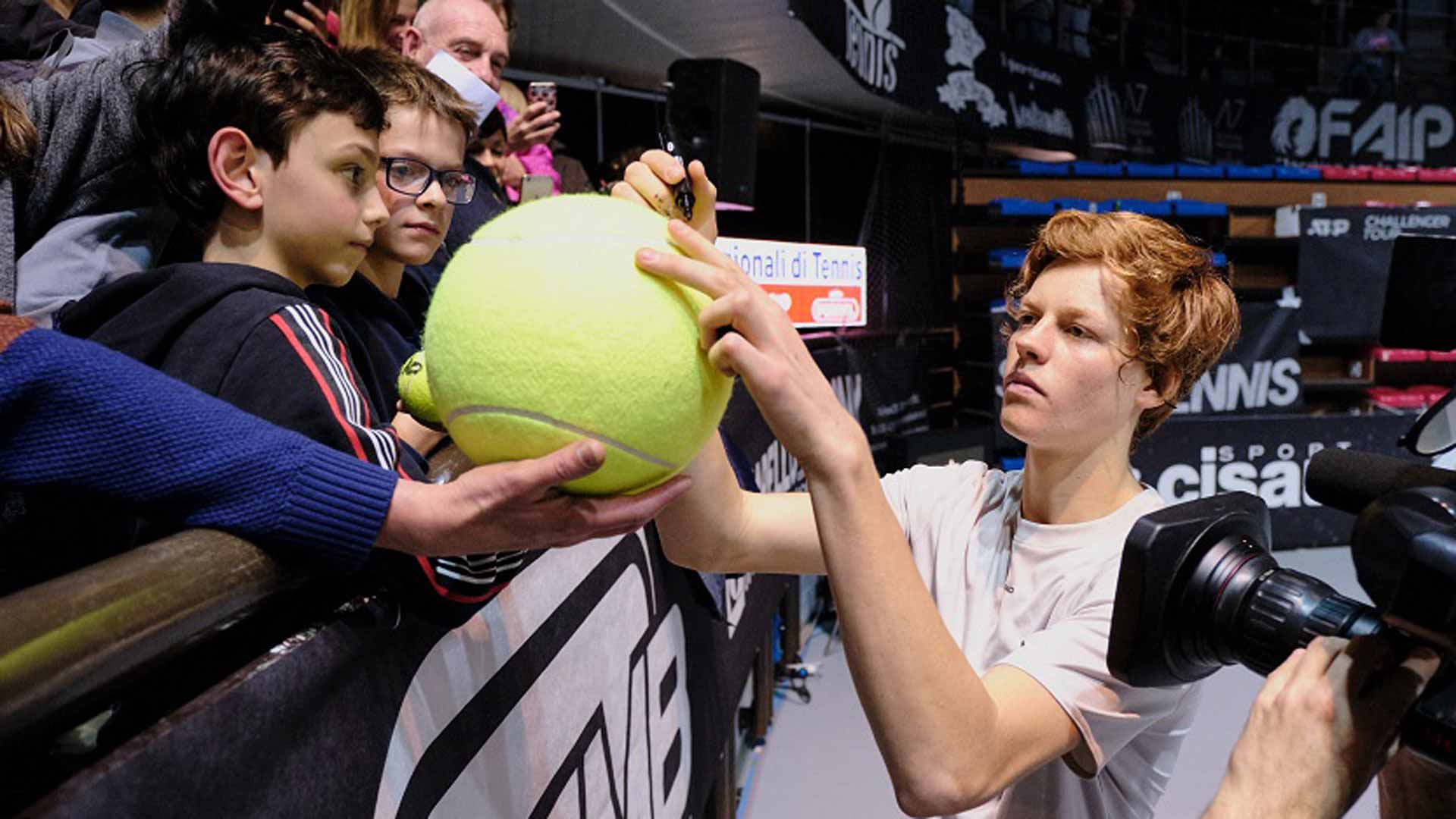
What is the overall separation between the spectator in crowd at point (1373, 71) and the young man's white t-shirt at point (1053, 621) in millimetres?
10916

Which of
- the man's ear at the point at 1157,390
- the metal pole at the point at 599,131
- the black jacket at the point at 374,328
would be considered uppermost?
the metal pole at the point at 599,131

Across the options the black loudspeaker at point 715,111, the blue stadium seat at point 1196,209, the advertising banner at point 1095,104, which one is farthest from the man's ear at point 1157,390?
the blue stadium seat at point 1196,209

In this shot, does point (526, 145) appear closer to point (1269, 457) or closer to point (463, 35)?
point (463, 35)

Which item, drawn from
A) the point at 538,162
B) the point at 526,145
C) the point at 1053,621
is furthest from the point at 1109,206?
the point at 1053,621

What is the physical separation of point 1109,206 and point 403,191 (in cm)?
698

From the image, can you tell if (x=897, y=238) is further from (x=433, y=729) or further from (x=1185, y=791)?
(x=433, y=729)

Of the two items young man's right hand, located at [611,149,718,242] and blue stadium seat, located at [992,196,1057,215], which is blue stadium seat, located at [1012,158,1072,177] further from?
young man's right hand, located at [611,149,718,242]

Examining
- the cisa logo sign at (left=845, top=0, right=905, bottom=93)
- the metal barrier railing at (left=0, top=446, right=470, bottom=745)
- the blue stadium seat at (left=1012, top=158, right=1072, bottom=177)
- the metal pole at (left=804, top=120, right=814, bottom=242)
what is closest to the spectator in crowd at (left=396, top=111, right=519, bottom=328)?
the metal barrier railing at (left=0, top=446, right=470, bottom=745)

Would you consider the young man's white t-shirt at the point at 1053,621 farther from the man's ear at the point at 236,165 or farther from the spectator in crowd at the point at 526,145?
the spectator in crowd at the point at 526,145

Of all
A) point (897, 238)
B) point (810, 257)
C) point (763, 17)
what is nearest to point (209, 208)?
point (810, 257)

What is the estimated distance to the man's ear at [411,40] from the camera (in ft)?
7.66

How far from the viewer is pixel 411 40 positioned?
235 cm

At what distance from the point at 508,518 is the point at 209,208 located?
0.76 metres

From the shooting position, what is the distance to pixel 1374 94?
33.5 feet
